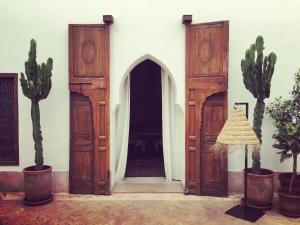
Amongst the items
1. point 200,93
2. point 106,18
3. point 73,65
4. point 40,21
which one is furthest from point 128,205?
point 40,21

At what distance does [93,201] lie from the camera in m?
5.38

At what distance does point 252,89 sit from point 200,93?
99cm

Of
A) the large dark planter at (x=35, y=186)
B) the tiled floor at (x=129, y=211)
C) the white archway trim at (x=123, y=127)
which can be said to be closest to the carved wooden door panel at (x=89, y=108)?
the tiled floor at (x=129, y=211)

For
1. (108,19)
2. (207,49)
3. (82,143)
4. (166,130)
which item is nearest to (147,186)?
(166,130)

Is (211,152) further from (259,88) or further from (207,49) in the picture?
(207,49)

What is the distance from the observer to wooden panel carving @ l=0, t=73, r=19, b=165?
19.2ft

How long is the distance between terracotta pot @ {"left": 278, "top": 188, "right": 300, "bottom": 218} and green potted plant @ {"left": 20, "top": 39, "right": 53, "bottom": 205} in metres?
4.13

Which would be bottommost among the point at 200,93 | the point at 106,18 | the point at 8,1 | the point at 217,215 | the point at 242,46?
the point at 217,215

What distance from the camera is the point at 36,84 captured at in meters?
5.20

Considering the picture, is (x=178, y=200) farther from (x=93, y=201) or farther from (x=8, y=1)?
(x=8, y=1)

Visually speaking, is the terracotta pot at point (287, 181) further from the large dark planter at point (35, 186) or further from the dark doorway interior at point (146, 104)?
the dark doorway interior at point (146, 104)

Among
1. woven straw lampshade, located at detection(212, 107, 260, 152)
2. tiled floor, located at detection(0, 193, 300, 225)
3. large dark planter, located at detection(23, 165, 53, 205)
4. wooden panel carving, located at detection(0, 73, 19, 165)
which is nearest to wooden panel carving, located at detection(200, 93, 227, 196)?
tiled floor, located at detection(0, 193, 300, 225)

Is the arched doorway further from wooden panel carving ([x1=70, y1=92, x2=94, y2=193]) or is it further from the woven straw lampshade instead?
the woven straw lampshade

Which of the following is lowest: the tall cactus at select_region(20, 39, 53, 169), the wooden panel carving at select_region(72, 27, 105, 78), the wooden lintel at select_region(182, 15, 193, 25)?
the tall cactus at select_region(20, 39, 53, 169)
